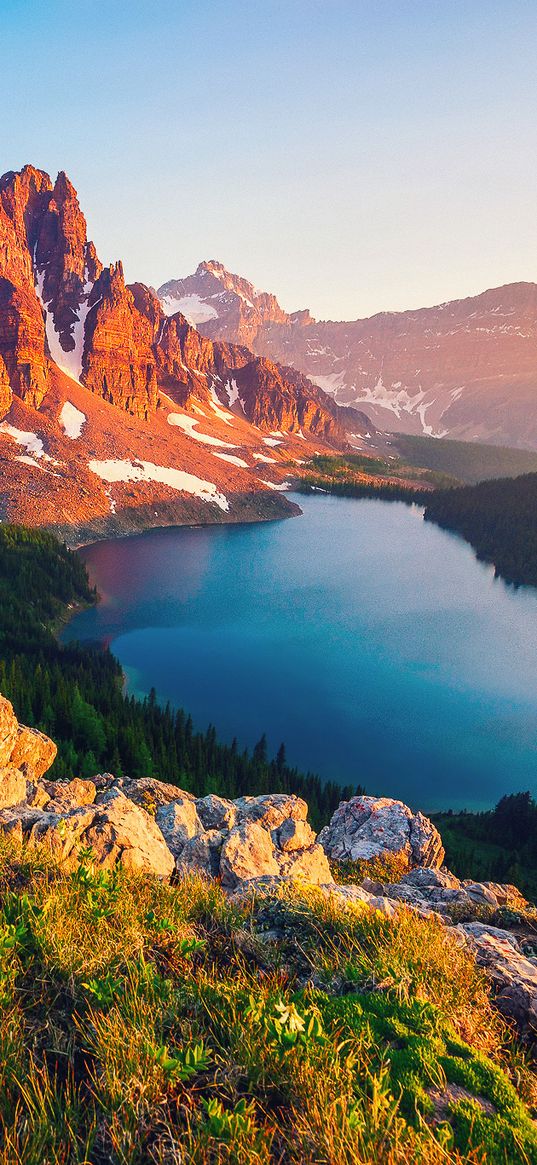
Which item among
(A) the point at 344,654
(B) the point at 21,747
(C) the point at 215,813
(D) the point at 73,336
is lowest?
(A) the point at 344,654

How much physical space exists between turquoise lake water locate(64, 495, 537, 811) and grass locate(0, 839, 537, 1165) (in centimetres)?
2938

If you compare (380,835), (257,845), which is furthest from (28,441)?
(257,845)

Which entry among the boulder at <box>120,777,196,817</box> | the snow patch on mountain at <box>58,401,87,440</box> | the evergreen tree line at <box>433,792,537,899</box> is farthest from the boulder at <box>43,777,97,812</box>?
the snow patch on mountain at <box>58,401,87,440</box>

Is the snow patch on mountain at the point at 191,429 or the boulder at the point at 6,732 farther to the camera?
the snow patch on mountain at the point at 191,429

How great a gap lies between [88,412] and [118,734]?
112m

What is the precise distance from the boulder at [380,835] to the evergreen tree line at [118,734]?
25.4 ft

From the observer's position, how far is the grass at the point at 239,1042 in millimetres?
2852

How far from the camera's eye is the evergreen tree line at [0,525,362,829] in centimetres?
2962

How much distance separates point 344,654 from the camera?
49.7m

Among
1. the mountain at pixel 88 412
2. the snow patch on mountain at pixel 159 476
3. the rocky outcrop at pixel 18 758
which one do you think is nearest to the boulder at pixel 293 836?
the rocky outcrop at pixel 18 758

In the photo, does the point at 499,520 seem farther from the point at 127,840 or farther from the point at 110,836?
the point at 110,836

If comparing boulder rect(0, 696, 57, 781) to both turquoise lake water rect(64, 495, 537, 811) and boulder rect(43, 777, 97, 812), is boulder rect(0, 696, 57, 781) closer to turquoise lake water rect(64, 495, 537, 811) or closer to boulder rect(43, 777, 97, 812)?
boulder rect(43, 777, 97, 812)

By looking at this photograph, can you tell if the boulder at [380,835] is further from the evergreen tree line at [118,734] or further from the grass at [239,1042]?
the grass at [239,1042]

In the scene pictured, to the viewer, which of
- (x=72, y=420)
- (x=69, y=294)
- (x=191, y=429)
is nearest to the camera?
(x=72, y=420)
